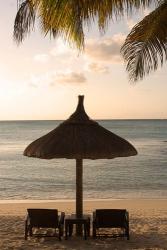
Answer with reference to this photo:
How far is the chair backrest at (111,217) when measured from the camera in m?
7.94

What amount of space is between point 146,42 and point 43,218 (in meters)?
3.49

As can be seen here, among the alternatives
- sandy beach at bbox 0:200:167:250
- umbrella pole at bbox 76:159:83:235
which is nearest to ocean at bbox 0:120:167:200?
sandy beach at bbox 0:200:167:250

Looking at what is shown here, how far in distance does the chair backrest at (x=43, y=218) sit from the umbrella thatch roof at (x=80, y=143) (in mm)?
1024

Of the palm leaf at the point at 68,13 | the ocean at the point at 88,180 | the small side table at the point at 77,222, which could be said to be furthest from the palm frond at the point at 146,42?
the ocean at the point at 88,180

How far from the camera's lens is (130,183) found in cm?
2581

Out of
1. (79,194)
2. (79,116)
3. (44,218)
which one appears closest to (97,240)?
(79,194)

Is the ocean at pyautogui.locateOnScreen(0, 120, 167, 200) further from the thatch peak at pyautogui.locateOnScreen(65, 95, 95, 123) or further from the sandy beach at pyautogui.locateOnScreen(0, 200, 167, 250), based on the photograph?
the thatch peak at pyautogui.locateOnScreen(65, 95, 95, 123)

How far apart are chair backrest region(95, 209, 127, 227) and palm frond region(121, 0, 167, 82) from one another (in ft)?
7.86

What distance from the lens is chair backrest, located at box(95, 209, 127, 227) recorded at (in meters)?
7.94

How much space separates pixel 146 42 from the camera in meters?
7.00

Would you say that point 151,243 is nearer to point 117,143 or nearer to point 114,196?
point 117,143

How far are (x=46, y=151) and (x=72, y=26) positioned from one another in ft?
6.85

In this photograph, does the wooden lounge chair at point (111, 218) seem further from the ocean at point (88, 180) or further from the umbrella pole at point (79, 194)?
the ocean at point (88, 180)

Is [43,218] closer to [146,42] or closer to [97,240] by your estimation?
[97,240]
